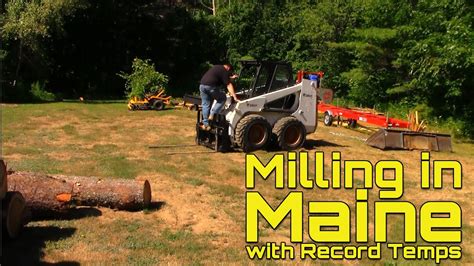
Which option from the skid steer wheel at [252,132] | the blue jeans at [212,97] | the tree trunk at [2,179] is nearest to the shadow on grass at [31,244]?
the tree trunk at [2,179]

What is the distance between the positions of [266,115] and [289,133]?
0.69 metres

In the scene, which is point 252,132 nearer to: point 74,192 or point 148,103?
point 74,192

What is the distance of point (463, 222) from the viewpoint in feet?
24.3

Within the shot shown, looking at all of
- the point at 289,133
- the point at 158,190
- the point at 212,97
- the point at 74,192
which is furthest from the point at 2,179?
the point at 289,133

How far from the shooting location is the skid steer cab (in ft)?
36.5

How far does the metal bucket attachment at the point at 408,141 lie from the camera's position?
42.5 ft

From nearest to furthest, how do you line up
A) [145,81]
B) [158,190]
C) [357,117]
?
[158,190]
[357,117]
[145,81]

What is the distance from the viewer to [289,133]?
38.7 feet

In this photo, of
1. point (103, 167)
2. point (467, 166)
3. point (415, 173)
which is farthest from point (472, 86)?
point (103, 167)

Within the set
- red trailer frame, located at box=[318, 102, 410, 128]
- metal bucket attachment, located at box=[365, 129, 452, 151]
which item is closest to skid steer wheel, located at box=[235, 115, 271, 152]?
metal bucket attachment, located at box=[365, 129, 452, 151]

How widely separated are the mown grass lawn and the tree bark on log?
15 cm

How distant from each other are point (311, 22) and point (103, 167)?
2182cm

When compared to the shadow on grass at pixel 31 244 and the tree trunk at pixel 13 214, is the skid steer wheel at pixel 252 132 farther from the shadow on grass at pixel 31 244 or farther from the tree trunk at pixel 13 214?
the tree trunk at pixel 13 214

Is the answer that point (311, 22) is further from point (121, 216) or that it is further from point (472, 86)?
point (121, 216)
